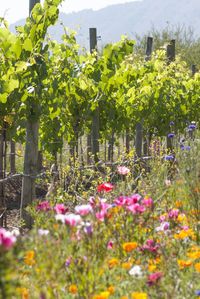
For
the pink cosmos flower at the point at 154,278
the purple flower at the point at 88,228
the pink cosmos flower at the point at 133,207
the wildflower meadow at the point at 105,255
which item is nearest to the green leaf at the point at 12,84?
the wildflower meadow at the point at 105,255

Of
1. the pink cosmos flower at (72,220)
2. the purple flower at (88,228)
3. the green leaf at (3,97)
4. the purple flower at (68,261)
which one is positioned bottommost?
the purple flower at (68,261)

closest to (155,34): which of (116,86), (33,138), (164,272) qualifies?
(116,86)

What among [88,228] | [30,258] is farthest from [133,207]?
[30,258]

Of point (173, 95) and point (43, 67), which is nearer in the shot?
point (43, 67)

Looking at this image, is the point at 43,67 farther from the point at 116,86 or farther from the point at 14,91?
the point at 116,86

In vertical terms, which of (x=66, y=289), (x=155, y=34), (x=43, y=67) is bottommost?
(x=66, y=289)

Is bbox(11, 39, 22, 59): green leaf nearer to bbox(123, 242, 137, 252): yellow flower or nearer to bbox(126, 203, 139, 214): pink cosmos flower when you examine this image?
bbox(126, 203, 139, 214): pink cosmos flower

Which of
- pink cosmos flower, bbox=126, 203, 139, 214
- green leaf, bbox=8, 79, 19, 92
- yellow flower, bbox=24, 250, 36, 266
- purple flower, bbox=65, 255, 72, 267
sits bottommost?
purple flower, bbox=65, 255, 72, 267

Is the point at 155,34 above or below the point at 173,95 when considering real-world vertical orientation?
above

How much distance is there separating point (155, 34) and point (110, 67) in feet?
66.8

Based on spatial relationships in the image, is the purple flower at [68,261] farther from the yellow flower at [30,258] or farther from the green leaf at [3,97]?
the green leaf at [3,97]

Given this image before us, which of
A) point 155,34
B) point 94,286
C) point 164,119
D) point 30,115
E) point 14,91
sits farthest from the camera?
point 155,34

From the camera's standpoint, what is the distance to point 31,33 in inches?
151

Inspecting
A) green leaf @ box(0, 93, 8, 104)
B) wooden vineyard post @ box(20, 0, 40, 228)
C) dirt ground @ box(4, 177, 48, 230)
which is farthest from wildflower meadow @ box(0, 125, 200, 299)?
dirt ground @ box(4, 177, 48, 230)
